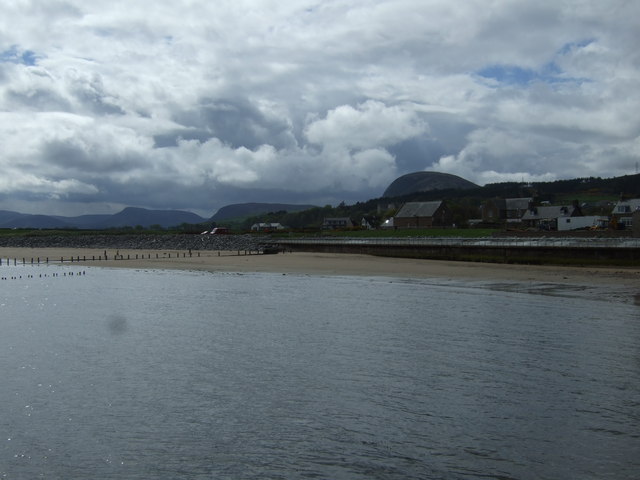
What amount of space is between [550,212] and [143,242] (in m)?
72.3

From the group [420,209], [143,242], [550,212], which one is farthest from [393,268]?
[420,209]

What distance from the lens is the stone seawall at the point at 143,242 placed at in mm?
95812

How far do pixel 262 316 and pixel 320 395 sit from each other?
1218cm

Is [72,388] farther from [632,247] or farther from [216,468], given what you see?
[632,247]

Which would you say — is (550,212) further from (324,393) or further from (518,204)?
(324,393)

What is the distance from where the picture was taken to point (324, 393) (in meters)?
14.8

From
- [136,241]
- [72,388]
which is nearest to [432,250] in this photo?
[72,388]

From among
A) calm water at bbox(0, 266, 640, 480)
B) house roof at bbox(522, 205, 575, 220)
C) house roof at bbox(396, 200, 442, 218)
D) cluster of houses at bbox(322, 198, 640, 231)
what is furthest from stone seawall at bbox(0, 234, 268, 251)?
calm water at bbox(0, 266, 640, 480)

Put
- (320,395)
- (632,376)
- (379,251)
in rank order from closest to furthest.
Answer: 1. (320,395)
2. (632,376)
3. (379,251)

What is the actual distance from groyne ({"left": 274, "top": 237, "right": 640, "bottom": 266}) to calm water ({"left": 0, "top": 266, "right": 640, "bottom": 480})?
69.8 feet

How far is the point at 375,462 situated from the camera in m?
10.8

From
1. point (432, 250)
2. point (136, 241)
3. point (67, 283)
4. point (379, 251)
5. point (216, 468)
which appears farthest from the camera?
point (136, 241)

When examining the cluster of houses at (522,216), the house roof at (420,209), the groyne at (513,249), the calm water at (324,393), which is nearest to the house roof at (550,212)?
the cluster of houses at (522,216)

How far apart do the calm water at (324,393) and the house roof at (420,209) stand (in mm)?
89548
